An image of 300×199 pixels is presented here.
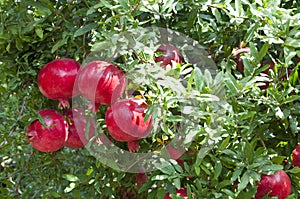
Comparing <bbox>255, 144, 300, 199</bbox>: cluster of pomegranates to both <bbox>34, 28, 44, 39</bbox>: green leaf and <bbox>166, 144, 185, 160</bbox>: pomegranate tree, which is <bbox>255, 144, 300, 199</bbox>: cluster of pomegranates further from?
<bbox>34, 28, 44, 39</bbox>: green leaf

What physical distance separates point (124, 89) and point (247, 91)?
0.27 m

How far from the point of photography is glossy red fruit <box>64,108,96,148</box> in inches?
52.6

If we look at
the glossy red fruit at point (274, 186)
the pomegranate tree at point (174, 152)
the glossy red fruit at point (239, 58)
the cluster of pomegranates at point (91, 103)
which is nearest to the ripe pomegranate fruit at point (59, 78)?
the cluster of pomegranates at point (91, 103)

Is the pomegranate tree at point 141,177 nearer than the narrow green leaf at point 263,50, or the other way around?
the narrow green leaf at point 263,50

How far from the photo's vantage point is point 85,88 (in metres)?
1.17

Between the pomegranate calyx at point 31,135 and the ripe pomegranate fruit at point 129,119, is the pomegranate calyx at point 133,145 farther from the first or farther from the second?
the pomegranate calyx at point 31,135

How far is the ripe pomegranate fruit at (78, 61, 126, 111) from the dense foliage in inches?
1.4

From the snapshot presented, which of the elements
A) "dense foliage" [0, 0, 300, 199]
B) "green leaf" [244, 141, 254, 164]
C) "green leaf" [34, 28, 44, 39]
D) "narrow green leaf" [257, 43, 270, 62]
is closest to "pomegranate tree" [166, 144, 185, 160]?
"dense foliage" [0, 0, 300, 199]

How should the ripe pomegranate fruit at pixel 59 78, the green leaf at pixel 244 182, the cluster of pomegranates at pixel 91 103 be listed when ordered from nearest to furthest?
the green leaf at pixel 244 182 → the cluster of pomegranates at pixel 91 103 → the ripe pomegranate fruit at pixel 59 78

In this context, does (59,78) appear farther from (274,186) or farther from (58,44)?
(274,186)

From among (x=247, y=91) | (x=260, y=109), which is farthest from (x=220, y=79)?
(x=260, y=109)

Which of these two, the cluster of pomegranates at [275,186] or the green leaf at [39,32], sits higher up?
the green leaf at [39,32]

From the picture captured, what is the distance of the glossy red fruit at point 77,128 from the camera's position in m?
1.33

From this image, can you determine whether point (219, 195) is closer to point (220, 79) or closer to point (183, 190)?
point (183, 190)
